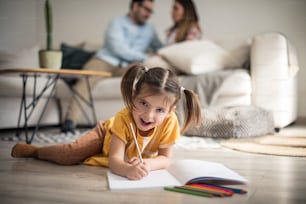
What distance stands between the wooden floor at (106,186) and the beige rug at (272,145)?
0.10 m

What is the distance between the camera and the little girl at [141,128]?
1.06 meters

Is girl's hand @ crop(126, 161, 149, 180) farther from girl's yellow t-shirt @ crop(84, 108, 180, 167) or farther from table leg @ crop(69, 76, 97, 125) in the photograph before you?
table leg @ crop(69, 76, 97, 125)

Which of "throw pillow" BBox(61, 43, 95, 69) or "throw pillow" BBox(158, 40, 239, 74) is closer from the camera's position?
"throw pillow" BBox(158, 40, 239, 74)

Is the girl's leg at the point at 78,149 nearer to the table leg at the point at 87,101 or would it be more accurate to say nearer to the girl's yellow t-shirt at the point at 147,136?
the girl's yellow t-shirt at the point at 147,136

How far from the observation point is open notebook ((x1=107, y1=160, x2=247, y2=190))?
93 cm

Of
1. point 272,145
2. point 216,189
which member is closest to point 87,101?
point 272,145

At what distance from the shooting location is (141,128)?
1.12 metres

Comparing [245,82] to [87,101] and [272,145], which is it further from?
[87,101]

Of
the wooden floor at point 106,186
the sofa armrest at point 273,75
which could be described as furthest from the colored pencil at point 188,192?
the sofa armrest at point 273,75

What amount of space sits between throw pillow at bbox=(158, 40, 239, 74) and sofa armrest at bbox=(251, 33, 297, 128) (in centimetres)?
25

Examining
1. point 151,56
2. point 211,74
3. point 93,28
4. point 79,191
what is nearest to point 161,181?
point 79,191

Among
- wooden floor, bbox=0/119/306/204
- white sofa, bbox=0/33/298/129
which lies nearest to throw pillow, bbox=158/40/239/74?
white sofa, bbox=0/33/298/129

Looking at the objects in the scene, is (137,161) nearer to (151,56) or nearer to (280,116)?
Result: (280,116)

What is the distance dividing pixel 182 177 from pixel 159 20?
2733 millimetres
